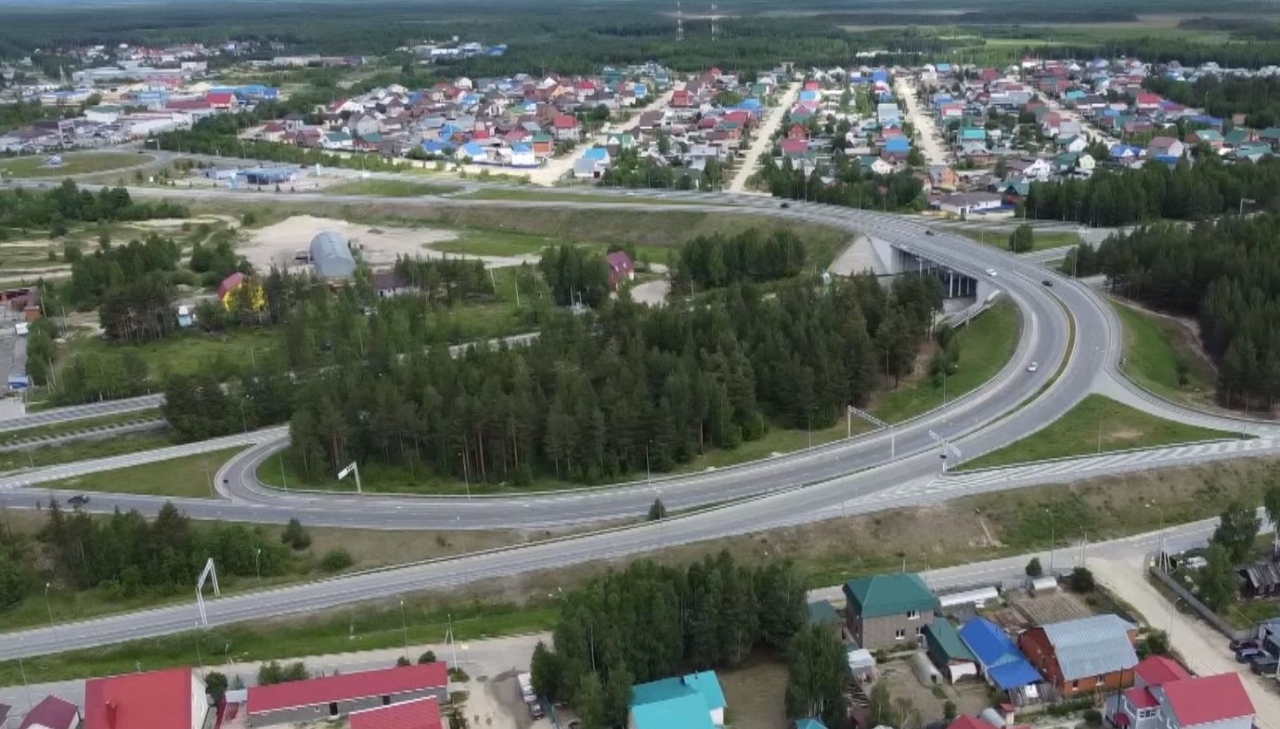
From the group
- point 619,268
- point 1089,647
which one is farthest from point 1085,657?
point 619,268

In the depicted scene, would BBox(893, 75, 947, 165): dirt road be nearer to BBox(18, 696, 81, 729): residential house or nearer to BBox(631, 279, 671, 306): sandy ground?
BBox(631, 279, 671, 306): sandy ground

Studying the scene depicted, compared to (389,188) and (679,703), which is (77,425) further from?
(389,188)

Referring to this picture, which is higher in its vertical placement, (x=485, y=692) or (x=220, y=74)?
(x=220, y=74)

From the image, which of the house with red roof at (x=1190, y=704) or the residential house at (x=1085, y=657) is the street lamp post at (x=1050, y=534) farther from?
the house with red roof at (x=1190, y=704)

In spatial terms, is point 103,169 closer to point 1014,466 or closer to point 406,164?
point 406,164

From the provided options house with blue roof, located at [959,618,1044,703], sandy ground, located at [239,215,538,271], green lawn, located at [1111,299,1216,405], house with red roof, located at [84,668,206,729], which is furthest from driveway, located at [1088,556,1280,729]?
sandy ground, located at [239,215,538,271]

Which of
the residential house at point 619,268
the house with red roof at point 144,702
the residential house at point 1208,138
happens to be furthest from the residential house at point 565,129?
the house with red roof at point 144,702

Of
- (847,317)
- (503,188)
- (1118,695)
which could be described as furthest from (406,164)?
(1118,695)
